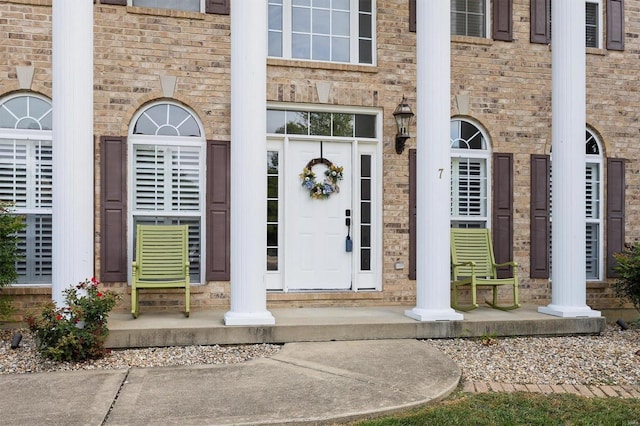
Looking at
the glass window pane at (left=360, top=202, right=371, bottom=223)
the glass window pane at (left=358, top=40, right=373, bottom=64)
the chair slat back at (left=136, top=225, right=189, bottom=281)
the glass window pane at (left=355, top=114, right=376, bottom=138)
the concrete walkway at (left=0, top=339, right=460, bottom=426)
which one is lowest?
the concrete walkway at (left=0, top=339, right=460, bottom=426)

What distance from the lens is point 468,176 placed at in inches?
328

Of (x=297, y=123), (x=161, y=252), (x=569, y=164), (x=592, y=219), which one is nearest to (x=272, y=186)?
(x=297, y=123)

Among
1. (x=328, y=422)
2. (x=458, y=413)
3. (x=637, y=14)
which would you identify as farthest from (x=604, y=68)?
(x=328, y=422)

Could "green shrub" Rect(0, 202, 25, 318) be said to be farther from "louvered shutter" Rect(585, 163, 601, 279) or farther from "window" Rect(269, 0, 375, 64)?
"louvered shutter" Rect(585, 163, 601, 279)

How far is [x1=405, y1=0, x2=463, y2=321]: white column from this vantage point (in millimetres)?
6582

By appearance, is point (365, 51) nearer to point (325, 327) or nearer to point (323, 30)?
point (323, 30)

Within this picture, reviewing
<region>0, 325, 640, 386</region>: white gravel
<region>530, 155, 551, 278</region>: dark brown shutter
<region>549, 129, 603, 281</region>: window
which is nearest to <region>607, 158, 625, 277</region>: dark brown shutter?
<region>549, 129, 603, 281</region>: window

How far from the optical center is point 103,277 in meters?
7.16

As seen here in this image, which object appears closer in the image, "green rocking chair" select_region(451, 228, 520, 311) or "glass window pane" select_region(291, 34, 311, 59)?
"green rocking chair" select_region(451, 228, 520, 311)

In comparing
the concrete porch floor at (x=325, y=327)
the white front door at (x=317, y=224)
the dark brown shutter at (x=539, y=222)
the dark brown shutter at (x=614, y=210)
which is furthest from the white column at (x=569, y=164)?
the white front door at (x=317, y=224)

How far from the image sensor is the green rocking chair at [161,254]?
6883mm

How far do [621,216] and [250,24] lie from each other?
19.8ft

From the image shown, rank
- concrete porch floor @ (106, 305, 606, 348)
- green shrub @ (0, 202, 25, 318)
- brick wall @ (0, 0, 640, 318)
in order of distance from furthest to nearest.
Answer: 1. brick wall @ (0, 0, 640, 318)
2. green shrub @ (0, 202, 25, 318)
3. concrete porch floor @ (106, 305, 606, 348)

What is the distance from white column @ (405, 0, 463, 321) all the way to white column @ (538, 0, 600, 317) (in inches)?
61.6
